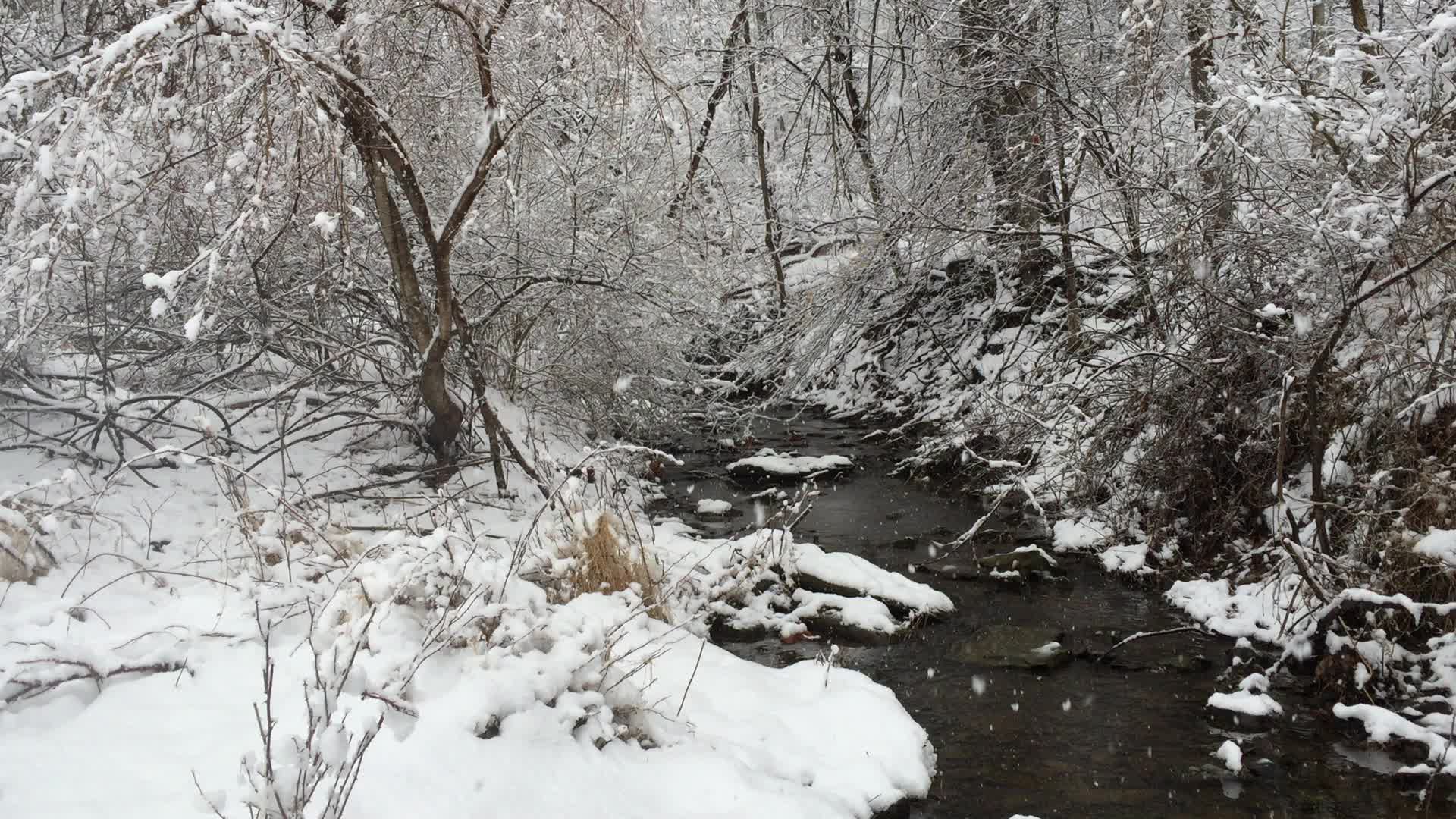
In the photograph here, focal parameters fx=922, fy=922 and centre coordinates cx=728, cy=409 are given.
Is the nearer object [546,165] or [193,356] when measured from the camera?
[193,356]

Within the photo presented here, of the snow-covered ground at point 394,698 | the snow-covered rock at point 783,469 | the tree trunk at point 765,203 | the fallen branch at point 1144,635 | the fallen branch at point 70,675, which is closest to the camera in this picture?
the snow-covered ground at point 394,698

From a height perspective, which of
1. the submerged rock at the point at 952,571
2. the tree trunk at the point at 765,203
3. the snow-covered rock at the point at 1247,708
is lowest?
the submerged rock at the point at 952,571

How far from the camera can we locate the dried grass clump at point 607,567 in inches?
193

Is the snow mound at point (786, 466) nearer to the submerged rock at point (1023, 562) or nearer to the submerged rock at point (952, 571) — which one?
the submerged rock at point (952, 571)

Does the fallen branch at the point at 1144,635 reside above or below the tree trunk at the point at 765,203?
below

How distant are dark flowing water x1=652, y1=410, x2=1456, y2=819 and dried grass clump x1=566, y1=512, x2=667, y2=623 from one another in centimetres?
78

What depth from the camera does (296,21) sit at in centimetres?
653

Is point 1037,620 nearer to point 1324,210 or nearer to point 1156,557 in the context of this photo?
point 1156,557

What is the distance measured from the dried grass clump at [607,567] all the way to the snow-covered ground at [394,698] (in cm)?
12

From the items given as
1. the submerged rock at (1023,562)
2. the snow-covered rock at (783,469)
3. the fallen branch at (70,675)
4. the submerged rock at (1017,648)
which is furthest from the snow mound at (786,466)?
the fallen branch at (70,675)

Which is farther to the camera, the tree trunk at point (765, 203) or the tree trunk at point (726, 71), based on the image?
the tree trunk at point (726, 71)

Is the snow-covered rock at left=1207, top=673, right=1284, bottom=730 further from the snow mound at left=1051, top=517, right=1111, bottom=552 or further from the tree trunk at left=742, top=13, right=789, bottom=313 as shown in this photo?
the tree trunk at left=742, top=13, right=789, bottom=313

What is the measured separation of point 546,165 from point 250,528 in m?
4.93

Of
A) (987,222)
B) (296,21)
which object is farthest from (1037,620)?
(296,21)
